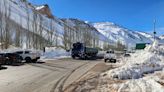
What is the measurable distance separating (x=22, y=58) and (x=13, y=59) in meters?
5.00

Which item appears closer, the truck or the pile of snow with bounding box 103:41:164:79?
the pile of snow with bounding box 103:41:164:79

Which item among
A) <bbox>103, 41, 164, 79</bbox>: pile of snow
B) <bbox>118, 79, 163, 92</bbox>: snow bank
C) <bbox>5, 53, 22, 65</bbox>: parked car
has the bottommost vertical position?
<bbox>118, 79, 163, 92</bbox>: snow bank

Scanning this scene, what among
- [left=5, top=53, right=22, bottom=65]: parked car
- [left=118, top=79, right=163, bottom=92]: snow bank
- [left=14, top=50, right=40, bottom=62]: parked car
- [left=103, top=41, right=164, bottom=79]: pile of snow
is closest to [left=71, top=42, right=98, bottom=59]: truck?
[left=14, top=50, right=40, bottom=62]: parked car

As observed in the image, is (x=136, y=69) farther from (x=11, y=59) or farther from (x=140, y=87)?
(x=11, y=59)

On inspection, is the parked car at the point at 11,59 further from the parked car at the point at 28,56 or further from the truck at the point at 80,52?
→ the truck at the point at 80,52

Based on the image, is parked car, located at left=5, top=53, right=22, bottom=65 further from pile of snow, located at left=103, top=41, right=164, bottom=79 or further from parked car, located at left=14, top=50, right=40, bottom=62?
pile of snow, located at left=103, top=41, right=164, bottom=79

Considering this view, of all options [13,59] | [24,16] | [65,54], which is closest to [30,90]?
[13,59]

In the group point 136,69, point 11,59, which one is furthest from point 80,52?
point 136,69

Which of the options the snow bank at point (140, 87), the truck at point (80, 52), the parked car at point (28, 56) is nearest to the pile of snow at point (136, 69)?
the snow bank at point (140, 87)

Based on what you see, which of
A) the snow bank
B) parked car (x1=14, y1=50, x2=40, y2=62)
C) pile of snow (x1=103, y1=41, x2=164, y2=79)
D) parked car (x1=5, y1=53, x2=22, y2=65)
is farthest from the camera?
parked car (x1=14, y1=50, x2=40, y2=62)

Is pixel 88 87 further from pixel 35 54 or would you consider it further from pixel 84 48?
pixel 84 48

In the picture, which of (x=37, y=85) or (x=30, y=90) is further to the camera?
(x=37, y=85)

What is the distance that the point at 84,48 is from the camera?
6131 centimetres

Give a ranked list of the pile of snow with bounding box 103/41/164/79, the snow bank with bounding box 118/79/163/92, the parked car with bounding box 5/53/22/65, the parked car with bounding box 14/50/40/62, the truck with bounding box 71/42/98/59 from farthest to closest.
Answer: the truck with bounding box 71/42/98/59, the parked car with bounding box 14/50/40/62, the parked car with bounding box 5/53/22/65, the pile of snow with bounding box 103/41/164/79, the snow bank with bounding box 118/79/163/92
